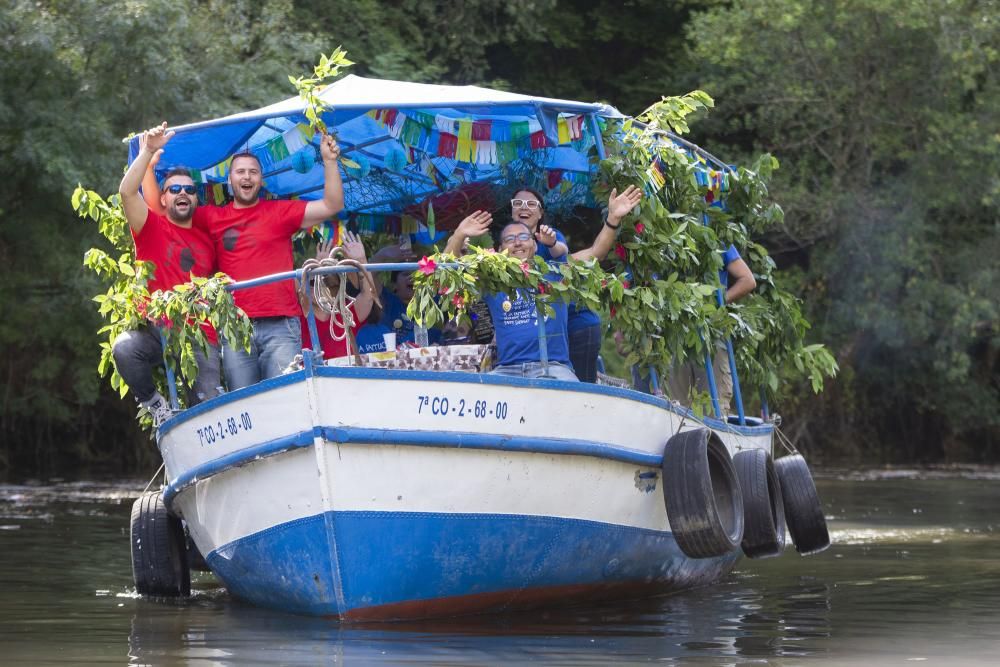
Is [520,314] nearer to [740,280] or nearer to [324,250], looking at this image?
[324,250]

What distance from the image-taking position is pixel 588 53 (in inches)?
1178

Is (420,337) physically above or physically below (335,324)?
below

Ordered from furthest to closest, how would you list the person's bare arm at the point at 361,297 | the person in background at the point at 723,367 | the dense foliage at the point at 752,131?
the dense foliage at the point at 752,131 < the person in background at the point at 723,367 < the person's bare arm at the point at 361,297

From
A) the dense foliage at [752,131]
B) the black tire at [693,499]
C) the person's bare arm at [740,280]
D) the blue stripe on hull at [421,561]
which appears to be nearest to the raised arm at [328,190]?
the blue stripe on hull at [421,561]

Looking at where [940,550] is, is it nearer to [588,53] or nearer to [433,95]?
[433,95]

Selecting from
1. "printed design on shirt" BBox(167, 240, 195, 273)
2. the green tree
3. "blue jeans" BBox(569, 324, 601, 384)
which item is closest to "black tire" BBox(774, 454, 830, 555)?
"blue jeans" BBox(569, 324, 601, 384)

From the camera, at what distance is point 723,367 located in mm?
12141

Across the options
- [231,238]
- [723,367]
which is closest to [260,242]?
[231,238]

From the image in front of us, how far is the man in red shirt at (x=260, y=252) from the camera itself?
9.73 meters

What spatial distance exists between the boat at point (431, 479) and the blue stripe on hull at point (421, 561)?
0.01 m

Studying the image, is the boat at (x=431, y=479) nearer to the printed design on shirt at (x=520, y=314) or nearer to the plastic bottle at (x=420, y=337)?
the printed design on shirt at (x=520, y=314)

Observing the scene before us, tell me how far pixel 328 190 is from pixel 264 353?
3.31 feet

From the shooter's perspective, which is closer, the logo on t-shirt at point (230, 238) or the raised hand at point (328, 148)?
the raised hand at point (328, 148)

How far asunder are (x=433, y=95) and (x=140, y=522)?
129 inches
